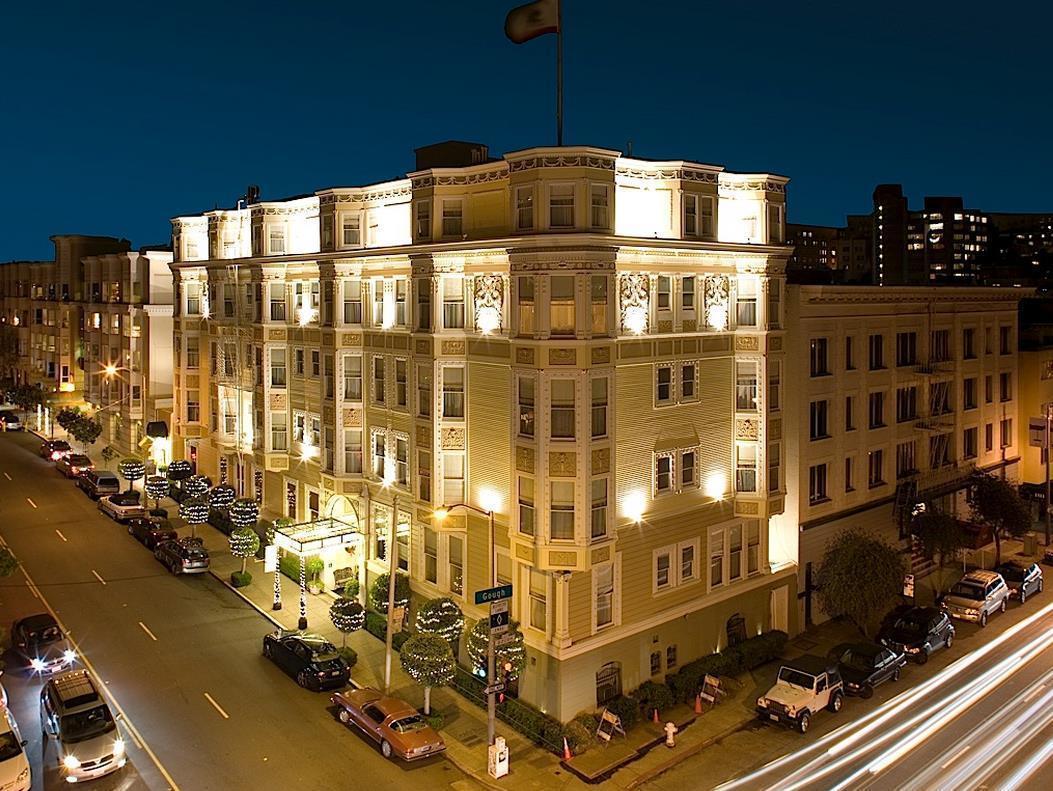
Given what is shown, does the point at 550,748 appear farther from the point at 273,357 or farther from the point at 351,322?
the point at 273,357

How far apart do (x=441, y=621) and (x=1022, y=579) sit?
1223 inches

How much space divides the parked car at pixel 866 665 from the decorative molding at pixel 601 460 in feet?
40.7

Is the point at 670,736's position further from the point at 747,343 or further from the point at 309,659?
the point at 747,343

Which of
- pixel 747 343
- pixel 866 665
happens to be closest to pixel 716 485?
pixel 747 343

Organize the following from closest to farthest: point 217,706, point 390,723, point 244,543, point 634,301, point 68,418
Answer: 1. point 390,723
2. point 217,706
3. point 634,301
4. point 244,543
5. point 68,418

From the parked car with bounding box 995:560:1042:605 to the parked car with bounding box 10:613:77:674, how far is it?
43.4 m

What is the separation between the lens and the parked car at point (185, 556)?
43.7 m

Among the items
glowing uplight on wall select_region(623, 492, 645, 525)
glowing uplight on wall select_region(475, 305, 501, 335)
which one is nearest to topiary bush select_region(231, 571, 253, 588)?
glowing uplight on wall select_region(475, 305, 501, 335)

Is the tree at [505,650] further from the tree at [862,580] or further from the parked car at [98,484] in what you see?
the parked car at [98,484]

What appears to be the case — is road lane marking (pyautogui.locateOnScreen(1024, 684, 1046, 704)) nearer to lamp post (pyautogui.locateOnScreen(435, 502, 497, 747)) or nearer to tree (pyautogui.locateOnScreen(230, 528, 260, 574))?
lamp post (pyautogui.locateOnScreen(435, 502, 497, 747))

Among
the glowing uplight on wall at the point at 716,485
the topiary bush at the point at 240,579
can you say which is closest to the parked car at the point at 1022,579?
the glowing uplight on wall at the point at 716,485

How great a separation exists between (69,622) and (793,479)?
107 ft

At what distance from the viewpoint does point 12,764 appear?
78.0 feet

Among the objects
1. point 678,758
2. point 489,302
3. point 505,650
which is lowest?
point 678,758
